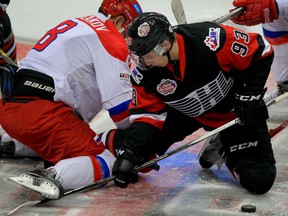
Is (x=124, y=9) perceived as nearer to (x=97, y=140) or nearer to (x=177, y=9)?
(x=177, y=9)

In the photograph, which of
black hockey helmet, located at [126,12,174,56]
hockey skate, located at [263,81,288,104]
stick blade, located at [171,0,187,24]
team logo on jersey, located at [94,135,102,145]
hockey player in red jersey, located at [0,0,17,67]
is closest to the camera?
black hockey helmet, located at [126,12,174,56]

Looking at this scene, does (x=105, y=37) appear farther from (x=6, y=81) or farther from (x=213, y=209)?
(x=213, y=209)

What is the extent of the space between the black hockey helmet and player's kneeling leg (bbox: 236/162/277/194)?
72cm

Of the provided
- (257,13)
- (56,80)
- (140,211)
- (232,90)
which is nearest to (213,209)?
(140,211)

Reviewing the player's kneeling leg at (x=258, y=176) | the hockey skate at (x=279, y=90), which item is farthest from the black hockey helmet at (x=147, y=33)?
the hockey skate at (x=279, y=90)

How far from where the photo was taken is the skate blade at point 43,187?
348 cm

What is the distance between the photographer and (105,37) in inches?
152

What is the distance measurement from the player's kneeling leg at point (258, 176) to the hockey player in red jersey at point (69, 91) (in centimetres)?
61

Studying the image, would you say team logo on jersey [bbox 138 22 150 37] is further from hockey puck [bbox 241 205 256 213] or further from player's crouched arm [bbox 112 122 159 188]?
hockey puck [bbox 241 205 256 213]

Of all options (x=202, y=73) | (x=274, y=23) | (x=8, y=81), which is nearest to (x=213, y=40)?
(x=202, y=73)

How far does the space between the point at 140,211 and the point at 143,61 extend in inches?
25.1

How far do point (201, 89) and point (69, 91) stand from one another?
670mm

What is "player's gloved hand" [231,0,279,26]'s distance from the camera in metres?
4.36

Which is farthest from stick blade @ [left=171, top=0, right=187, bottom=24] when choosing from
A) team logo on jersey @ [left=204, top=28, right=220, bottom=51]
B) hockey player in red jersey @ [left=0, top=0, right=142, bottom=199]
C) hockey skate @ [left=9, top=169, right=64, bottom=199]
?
hockey skate @ [left=9, top=169, right=64, bottom=199]
